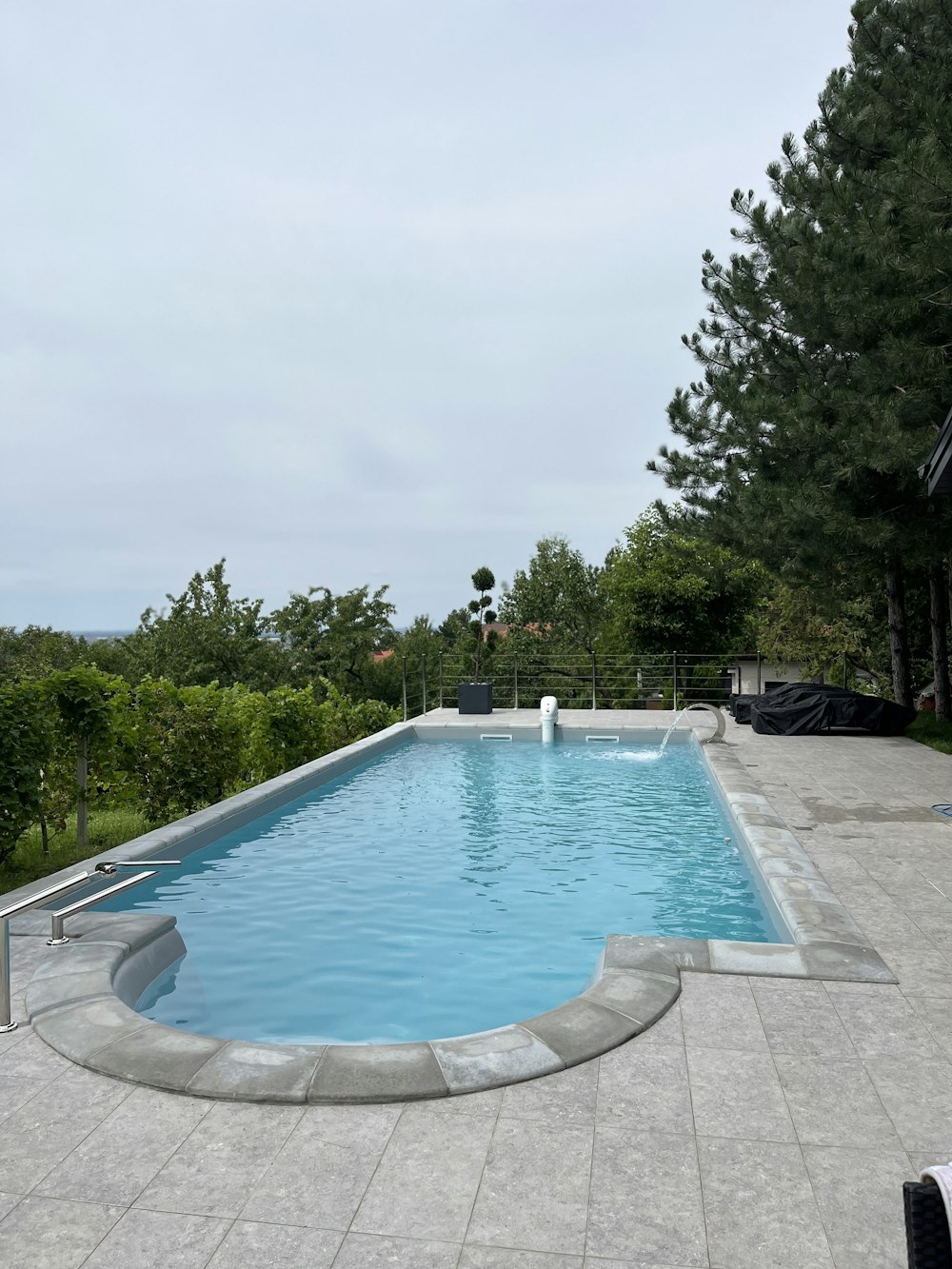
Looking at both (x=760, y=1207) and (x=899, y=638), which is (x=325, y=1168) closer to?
(x=760, y=1207)

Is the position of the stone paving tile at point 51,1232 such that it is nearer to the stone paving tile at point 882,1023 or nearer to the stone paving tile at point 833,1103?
the stone paving tile at point 833,1103

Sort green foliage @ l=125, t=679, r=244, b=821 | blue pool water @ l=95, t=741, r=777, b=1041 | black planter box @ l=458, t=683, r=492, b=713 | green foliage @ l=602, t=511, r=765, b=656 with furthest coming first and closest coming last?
green foliage @ l=602, t=511, r=765, b=656
black planter box @ l=458, t=683, r=492, b=713
green foliage @ l=125, t=679, r=244, b=821
blue pool water @ l=95, t=741, r=777, b=1041

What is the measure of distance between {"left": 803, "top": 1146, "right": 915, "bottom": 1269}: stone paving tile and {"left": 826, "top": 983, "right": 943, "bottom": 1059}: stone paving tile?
0.71m

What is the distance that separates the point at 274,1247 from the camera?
220cm

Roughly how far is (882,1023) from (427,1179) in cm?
191

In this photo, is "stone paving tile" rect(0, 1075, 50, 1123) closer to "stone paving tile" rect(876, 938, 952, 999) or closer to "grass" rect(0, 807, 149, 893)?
"grass" rect(0, 807, 149, 893)

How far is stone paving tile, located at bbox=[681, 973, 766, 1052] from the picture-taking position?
330 centimetres

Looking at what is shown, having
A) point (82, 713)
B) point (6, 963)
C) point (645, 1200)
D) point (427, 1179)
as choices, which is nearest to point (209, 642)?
point (82, 713)

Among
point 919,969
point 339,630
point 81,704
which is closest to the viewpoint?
point 919,969

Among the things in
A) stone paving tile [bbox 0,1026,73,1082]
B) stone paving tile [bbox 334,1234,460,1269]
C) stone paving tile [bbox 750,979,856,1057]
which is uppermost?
stone paving tile [bbox 0,1026,73,1082]

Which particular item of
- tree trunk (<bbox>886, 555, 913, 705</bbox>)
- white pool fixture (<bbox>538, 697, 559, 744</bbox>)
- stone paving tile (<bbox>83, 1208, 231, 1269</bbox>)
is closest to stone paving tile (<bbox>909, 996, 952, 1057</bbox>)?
stone paving tile (<bbox>83, 1208, 231, 1269</bbox>)

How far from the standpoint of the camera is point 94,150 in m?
12.4

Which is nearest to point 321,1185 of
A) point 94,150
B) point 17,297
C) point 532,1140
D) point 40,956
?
point 532,1140

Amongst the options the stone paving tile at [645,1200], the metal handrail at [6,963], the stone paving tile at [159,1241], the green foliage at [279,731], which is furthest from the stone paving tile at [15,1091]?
the green foliage at [279,731]
